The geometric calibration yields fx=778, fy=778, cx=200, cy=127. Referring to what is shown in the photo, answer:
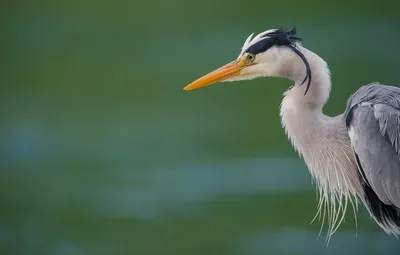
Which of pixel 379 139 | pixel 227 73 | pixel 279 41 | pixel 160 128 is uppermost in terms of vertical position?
pixel 279 41

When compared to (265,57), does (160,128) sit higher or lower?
lower

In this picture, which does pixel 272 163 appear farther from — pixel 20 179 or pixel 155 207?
pixel 20 179

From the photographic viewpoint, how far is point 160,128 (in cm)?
463

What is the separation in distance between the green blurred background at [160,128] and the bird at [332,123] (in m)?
1.39

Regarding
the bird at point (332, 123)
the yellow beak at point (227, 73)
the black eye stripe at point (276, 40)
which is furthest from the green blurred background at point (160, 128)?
the black eye stripe at point (276, 40)

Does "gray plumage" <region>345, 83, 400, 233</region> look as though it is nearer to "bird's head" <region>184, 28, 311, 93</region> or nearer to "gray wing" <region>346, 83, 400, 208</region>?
"gray wing" <region>346, 83, 400, 208</region>

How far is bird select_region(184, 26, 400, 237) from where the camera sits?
7.41 feet

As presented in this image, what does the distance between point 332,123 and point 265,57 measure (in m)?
0.28

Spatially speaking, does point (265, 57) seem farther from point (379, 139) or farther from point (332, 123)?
point (379, 139)

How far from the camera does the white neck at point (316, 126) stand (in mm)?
2283

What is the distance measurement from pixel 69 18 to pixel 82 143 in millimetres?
957

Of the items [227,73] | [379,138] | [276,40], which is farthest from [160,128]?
[379,138]

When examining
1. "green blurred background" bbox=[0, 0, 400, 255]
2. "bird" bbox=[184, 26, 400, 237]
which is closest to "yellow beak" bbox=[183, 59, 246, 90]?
"bird" bbox=[184, 26, 400, 237]

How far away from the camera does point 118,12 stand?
5.07 meters
